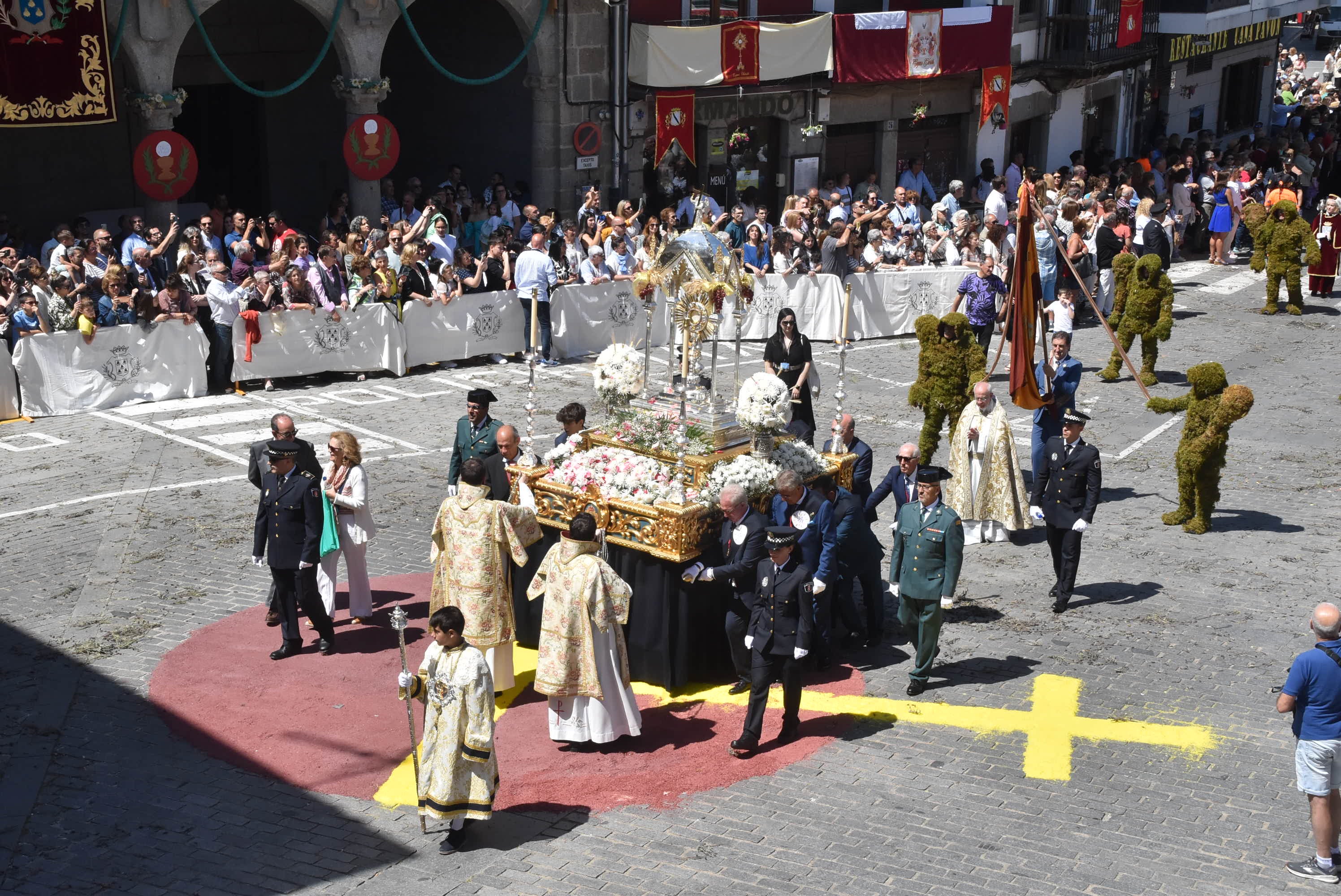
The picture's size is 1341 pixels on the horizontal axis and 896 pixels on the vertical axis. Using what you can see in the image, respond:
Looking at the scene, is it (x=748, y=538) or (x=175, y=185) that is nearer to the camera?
(x=748, y=538)

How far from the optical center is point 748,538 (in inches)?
408

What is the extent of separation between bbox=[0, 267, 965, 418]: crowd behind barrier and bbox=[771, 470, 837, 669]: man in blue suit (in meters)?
6.21

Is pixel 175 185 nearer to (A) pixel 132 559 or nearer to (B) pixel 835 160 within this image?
(A) pixel 132 559

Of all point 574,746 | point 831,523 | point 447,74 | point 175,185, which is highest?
point 447,74

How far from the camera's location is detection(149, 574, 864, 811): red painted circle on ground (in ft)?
31.5

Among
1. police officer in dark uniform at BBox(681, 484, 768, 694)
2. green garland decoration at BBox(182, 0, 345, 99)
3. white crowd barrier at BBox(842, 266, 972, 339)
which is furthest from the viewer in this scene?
white crowd barrier at BBox(842, 266, 972, 339)

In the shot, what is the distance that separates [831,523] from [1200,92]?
34.4 meters

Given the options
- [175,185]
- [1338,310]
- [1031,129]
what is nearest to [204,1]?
[175,185]

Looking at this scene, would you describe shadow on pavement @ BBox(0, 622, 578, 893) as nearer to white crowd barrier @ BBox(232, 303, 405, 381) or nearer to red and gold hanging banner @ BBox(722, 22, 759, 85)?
white crowd barrier @ BBox(232, 303, 405, 381)

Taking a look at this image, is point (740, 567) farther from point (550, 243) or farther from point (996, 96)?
point (996, 96)

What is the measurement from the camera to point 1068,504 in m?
12.2

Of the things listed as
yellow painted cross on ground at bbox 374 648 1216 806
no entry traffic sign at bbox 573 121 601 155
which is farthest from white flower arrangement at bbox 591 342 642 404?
no entry traffic sign at bbox 573 121 601 155

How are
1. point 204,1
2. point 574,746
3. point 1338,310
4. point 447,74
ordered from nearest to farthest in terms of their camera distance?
1. point 574,746
2. point 204,1
3. point 447,74
4. point 1338,310

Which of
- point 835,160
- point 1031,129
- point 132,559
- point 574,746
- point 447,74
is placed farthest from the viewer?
point 1031,129
